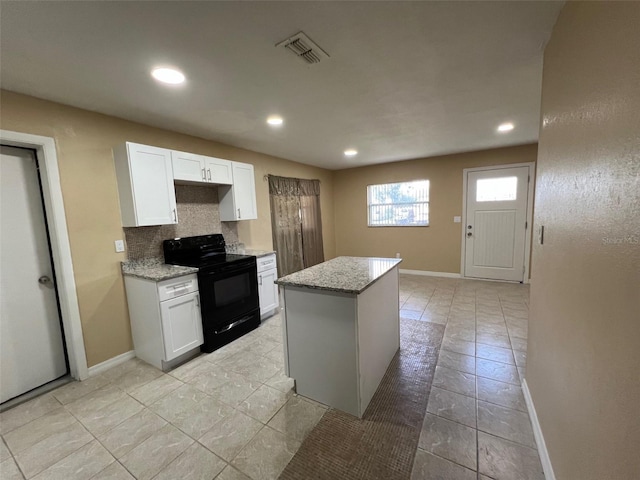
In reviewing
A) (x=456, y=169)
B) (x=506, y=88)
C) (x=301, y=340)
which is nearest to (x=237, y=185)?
(x=301, y=340)

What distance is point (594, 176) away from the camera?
0.94 m

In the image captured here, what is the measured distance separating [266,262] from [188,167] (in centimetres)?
140

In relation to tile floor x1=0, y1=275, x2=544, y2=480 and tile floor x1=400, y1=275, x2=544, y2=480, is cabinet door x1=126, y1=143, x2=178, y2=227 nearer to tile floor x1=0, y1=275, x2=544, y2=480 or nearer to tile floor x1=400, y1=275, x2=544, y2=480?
tile floor x1=0, y1=275, x2=544, y2=480

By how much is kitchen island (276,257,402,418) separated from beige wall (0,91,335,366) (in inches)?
68.3

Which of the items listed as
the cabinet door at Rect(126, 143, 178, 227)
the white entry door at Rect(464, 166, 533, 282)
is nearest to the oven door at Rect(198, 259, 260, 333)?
the cabinet door at Rect(126, 143, 178, 227)

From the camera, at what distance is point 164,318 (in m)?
2.31

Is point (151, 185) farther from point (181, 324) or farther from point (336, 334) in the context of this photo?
point (336, 334)

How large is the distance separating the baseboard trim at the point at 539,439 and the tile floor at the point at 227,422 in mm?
35

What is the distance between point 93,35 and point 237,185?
2.01 meters

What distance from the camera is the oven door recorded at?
2599mm

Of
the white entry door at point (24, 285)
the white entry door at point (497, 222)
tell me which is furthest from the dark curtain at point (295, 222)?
the white entry door at point (497, 222)

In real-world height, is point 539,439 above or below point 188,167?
below

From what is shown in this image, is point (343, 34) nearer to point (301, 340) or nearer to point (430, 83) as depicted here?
point (430, 83)

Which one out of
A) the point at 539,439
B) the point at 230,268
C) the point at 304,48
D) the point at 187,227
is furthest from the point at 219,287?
the point at 539,439
